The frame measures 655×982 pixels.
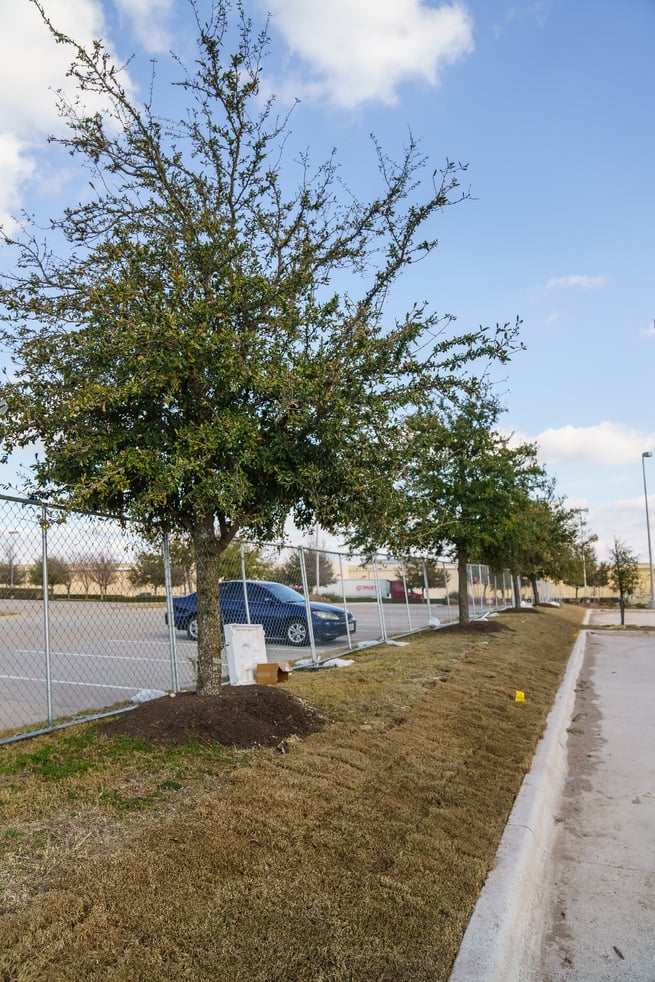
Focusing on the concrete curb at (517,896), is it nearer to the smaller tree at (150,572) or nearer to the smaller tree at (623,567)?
the smaller tree at (150,572)

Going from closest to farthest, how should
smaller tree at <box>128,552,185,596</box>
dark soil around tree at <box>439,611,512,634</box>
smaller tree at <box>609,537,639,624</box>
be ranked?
smaller tree at <box>128,552,185,596</box>
dark soil around tree at <box>439,611,512,634</box>
smaller tree at <box>609,537,639,624</box>

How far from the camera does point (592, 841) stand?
510 centimetres

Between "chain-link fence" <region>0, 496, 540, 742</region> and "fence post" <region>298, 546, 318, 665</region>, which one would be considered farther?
"fence post" <region>298, 546, 318, 665</region>

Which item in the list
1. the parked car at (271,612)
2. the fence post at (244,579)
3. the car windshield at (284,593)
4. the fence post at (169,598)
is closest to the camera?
the fence post at (169,598)

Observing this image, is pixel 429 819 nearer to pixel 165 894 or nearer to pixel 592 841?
pixel 592 841

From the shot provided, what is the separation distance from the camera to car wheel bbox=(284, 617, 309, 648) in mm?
11609

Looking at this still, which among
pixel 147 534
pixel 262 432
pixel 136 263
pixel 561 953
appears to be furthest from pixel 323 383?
pixel 561 953

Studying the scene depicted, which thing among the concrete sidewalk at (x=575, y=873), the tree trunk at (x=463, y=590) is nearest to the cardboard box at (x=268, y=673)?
the concrete sidewalk at (x=575, y=873)

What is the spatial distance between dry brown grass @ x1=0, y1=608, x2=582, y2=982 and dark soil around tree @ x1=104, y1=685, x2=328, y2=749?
0.64ft

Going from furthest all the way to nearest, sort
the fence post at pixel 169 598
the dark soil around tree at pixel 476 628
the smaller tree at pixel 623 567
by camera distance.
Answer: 1. the smaller tree at pixel 623 567
2. the dark soil around tree at pixel 476 628
3. the fence post at pixel 169 598

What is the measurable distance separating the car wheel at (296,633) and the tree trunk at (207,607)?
492 centimetres

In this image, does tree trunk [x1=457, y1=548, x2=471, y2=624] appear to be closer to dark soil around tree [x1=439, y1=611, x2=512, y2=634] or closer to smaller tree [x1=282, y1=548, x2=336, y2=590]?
dark soil around tree [x1=439, y1=611, x2=512, y2=634]

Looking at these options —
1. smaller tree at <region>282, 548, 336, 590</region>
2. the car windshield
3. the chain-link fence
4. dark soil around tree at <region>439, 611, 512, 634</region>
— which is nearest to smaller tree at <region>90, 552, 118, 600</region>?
the chain-link fence

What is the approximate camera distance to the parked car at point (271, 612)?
29.8 ft
